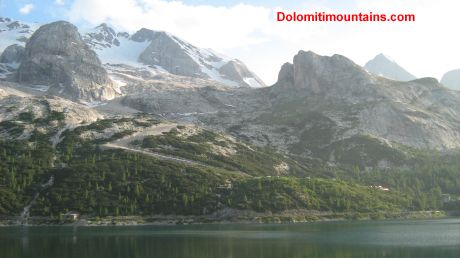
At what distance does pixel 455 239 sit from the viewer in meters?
87.8

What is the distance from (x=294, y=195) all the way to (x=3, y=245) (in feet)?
366

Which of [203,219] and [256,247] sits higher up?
[256,247]

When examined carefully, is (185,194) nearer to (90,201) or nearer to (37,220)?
(90,201)

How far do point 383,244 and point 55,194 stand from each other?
119817 millimetres

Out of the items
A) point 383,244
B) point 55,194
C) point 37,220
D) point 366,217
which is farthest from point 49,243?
point 366,217

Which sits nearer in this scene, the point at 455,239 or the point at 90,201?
the point at 455,239

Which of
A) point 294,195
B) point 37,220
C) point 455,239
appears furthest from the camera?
point 294,195

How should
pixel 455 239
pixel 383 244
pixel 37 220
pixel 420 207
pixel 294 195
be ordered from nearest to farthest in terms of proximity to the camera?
1. pixel 383 244
2. pixel 455 239
3. pixel 37 220
4. pixel 294 195
5. pixel 420 207

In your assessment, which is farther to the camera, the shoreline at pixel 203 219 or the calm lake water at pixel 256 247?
the shoreline at pixel 203 219

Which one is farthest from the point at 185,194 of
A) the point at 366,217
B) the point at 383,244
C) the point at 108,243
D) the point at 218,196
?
the point at 383,244

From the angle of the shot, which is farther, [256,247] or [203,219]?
[203,219]

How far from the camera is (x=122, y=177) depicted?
18000cm

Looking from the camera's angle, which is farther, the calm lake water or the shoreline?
the shoreline

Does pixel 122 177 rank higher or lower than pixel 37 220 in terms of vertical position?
higher
